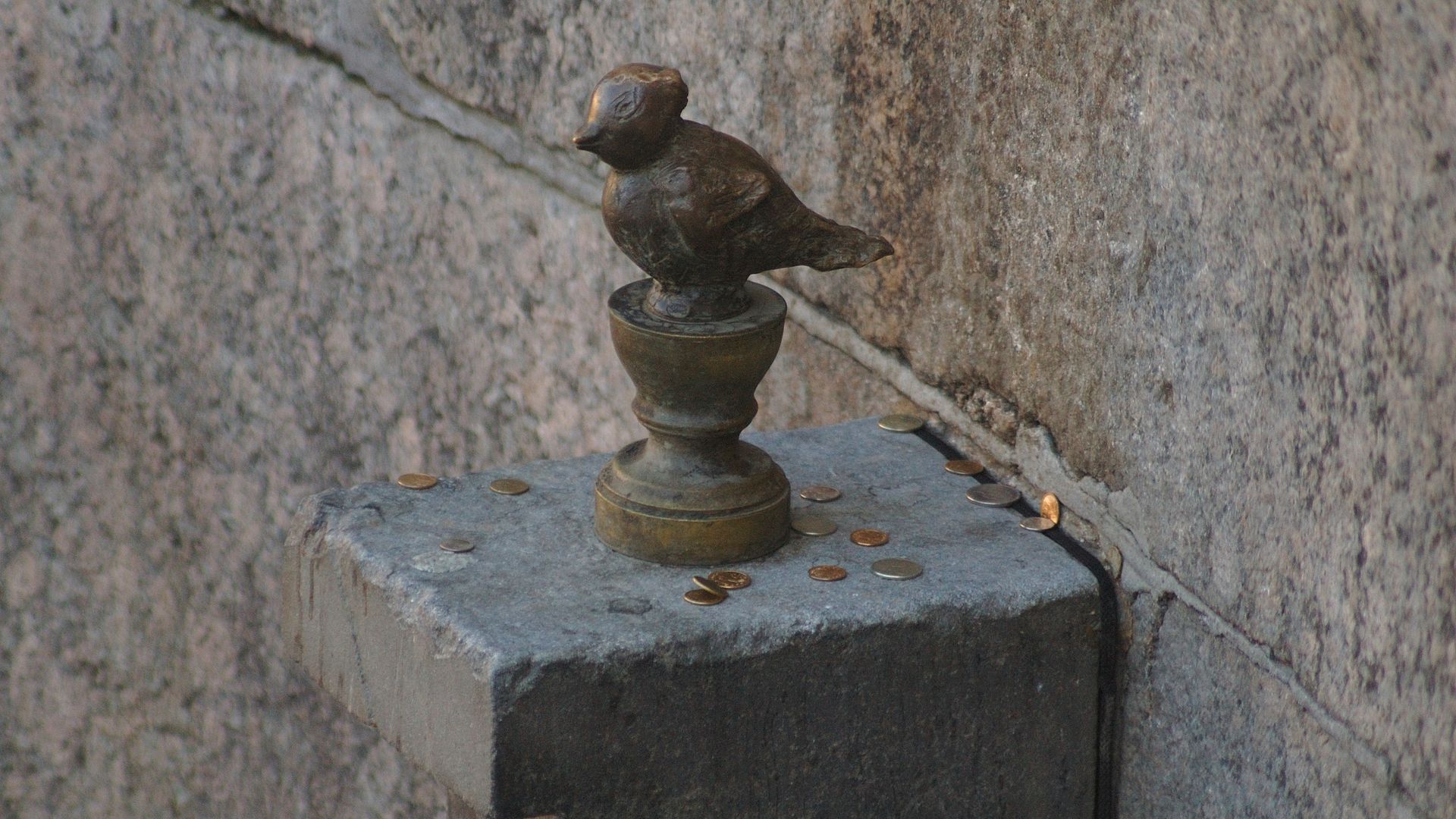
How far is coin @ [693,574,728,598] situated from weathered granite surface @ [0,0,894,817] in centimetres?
51

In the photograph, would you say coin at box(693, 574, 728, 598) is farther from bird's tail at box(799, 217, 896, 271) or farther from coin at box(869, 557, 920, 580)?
bird's tail at box(799, 217, 896, 271)

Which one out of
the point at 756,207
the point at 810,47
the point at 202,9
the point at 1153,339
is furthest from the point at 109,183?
the point at 1153,339

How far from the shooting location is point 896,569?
1.32 meters

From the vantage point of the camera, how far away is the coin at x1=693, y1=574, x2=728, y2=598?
1.28 metres

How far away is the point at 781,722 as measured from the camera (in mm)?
1269

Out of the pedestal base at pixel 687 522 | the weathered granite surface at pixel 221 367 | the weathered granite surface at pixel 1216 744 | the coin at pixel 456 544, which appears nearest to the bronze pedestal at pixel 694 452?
the pedestal base at pixel 687 522

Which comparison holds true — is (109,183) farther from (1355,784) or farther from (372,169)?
(1355,784)

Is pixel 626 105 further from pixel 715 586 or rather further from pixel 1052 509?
pixel 1052 509

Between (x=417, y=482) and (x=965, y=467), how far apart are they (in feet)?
1.63

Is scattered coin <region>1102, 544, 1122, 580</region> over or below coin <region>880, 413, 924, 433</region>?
below

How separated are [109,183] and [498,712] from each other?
2.02 meters

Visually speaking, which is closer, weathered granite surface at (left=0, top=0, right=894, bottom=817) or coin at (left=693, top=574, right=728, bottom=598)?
coin at (left=693, top=574, right=728, bottom=598)

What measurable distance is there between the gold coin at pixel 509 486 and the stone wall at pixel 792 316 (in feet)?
1.34

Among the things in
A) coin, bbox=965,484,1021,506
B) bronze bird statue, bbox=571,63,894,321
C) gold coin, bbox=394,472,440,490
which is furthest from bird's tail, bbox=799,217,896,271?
gold coin, bbox=394,472,440,490
